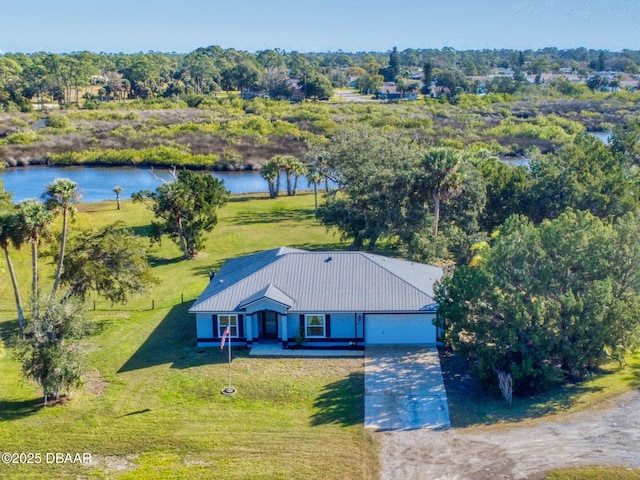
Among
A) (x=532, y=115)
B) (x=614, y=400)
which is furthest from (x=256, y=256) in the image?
(x=532, y=115)

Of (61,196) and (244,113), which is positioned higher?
(244,113)

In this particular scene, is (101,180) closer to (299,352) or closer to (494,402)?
(299,352)

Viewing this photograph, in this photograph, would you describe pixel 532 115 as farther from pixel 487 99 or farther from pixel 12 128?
pixel 12 128

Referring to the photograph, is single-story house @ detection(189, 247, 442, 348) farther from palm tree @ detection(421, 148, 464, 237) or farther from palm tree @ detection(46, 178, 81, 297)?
palm tree @ detection(421, 148, 464, 237)

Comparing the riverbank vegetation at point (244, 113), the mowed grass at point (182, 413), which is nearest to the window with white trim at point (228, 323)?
the mowed grass at point (182, 413)

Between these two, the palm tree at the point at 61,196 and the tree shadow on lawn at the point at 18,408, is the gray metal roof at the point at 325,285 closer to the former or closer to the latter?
the palm tree at the point at 61,196

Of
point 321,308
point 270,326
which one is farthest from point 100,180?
point 321,308
